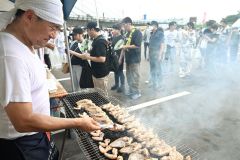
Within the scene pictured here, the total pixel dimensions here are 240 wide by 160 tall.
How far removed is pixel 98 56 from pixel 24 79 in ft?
11.4

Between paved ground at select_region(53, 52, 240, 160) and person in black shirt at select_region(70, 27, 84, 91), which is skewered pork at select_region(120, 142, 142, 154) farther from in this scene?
person in black shirt at select_region(70, 27, 84, 91)

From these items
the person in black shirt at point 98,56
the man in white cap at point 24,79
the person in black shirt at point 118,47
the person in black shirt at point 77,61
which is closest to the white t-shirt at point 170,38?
the person in black shirt at point 118,47

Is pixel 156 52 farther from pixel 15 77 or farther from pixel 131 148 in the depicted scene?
pixel 15 77

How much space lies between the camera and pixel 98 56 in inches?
194

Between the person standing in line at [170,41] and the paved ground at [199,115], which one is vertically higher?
the person standing in line at [170,41]

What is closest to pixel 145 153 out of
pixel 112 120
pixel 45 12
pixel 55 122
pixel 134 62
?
pixel 112 120

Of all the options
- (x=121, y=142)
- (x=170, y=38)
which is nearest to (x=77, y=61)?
(x=121, y=142)

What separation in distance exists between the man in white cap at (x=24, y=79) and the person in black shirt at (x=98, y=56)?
3083 millimetres

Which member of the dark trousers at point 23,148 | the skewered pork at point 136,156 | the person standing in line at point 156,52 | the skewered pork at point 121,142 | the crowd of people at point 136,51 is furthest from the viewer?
the person standing in line at point 156,52

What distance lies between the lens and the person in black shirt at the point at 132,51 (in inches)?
260

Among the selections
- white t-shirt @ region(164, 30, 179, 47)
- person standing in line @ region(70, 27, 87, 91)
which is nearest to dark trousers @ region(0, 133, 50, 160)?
person standing in line @ region(70, 27, 87, 91)

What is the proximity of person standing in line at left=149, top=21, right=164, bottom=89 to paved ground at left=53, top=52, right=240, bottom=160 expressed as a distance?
1.50 feet

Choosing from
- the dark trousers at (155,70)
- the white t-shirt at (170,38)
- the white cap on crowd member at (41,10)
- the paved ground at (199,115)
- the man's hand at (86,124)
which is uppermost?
the white cap on crowd member at (41,10)

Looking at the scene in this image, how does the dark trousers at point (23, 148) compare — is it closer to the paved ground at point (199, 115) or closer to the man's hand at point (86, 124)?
the man's hand at point (86, 124)
